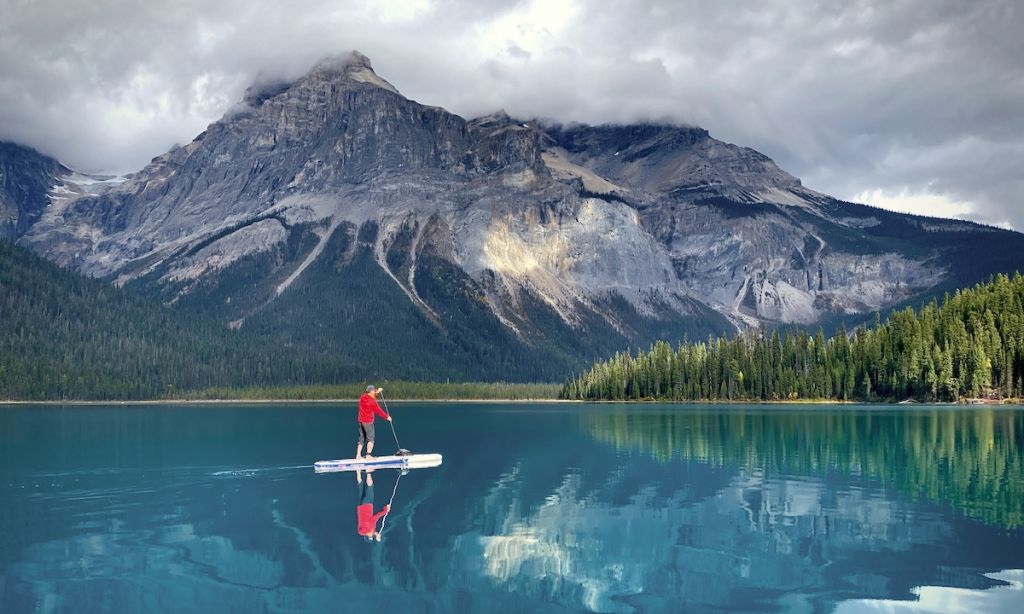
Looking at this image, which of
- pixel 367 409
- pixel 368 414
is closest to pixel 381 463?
pixel 368 414

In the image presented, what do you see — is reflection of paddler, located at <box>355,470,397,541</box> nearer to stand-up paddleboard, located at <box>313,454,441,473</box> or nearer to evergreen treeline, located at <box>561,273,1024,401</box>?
stand-up paddleboard, located at <box>313,454,441,473</box>

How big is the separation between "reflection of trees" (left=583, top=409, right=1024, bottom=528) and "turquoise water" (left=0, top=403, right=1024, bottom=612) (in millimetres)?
364

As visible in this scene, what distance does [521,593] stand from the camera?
27234 mm

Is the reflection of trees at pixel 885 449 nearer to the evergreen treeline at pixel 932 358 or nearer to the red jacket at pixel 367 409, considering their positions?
the red jacket at pixel 367 409

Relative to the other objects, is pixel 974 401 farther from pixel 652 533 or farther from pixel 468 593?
pixel 468 593

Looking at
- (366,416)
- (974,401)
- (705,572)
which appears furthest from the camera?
(974,401)

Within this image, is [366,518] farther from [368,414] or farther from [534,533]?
[368,414]

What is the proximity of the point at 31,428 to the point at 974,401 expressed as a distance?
147154 mm

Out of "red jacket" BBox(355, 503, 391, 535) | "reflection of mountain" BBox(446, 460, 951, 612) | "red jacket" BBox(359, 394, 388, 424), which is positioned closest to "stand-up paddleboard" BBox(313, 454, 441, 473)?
"red jacket" BBox(359, 394, 388, 424)

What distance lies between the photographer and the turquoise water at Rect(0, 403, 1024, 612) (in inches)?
1061

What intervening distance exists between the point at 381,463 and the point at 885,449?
120ft

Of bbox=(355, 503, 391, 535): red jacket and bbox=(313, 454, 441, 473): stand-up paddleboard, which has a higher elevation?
bbox=(313, 454, 441, 473): stand-up paddleboard

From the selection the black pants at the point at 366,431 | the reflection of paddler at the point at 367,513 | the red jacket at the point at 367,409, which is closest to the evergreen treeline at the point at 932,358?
the black pants at the point at 366,431

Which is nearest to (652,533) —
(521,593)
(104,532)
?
(521,593)
